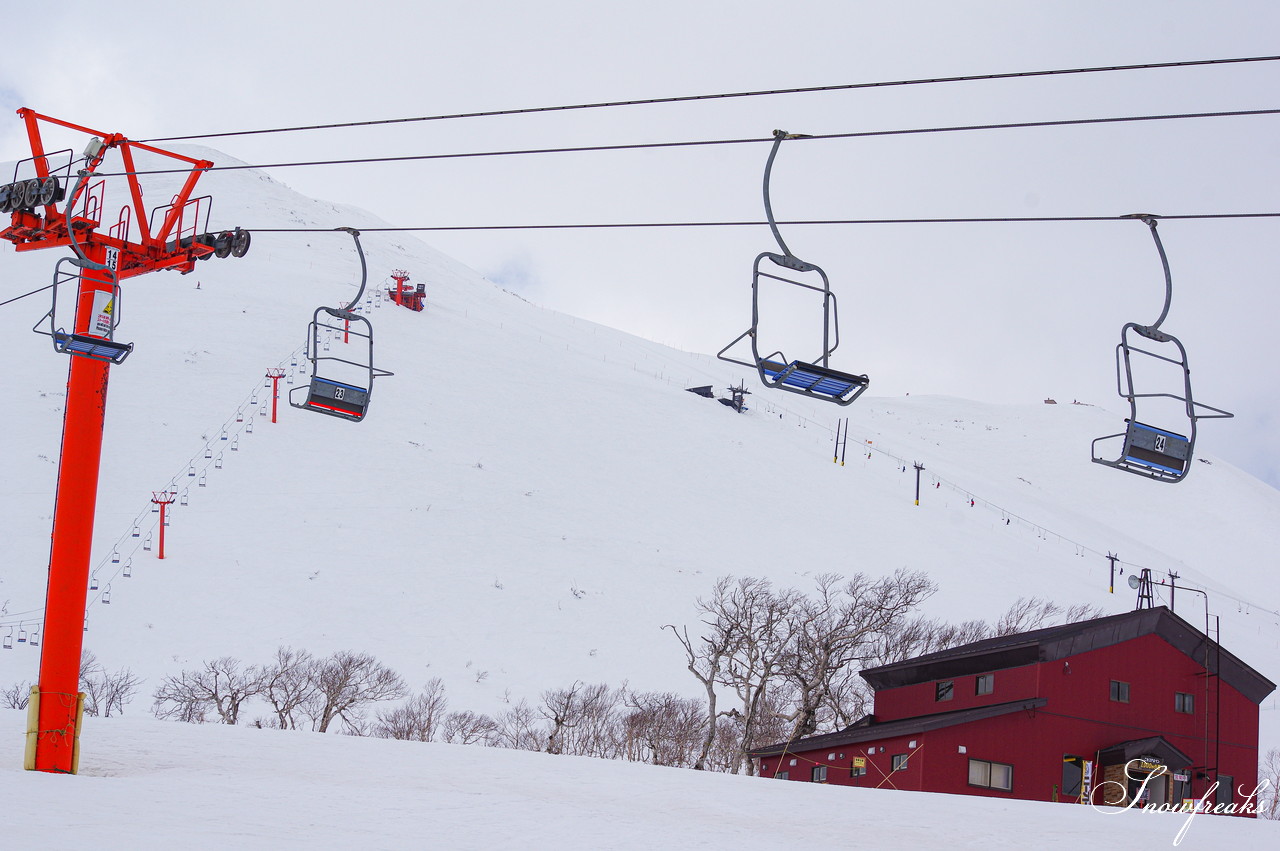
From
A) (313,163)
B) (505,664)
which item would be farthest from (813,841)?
(505,664)

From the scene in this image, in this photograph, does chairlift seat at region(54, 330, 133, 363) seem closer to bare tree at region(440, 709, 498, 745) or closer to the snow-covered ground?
the snow-covered ground

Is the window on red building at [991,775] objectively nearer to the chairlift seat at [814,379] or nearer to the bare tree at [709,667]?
the bare tree at [709,667]

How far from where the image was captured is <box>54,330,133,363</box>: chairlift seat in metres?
13.7

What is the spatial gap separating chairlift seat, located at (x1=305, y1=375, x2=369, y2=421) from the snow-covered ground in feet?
15.1

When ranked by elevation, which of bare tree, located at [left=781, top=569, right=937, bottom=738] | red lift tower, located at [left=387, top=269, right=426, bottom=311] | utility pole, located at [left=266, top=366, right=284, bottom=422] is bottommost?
bare tree, located at [left=781, top=569, right=937, bottom=738]

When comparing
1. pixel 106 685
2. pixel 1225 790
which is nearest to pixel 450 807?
pixel 106 685

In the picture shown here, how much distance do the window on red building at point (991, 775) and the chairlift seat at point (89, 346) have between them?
18.2 metres

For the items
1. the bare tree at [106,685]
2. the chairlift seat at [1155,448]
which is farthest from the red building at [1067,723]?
the bare tree at [106,685]

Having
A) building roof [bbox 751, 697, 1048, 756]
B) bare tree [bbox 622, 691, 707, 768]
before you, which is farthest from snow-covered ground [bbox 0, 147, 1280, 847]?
building roof [bbox 751, 697, 1048, 756]

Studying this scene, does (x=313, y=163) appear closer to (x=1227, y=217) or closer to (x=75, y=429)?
(x=75, y=429)

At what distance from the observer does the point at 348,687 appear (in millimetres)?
32844

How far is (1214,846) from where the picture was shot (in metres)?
14.7

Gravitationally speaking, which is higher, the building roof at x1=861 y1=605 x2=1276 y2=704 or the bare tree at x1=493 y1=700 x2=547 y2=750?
the building roof at x1=861 y1=605 x2=1276 y2=704

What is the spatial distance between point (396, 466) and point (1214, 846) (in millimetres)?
42605
